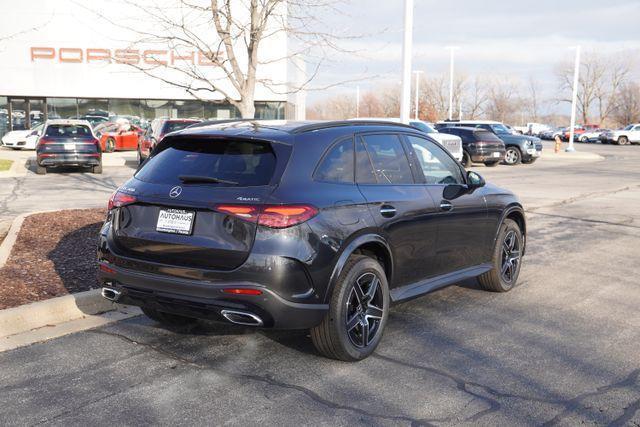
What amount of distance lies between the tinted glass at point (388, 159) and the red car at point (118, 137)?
2576 centimetres

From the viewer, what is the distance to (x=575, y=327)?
5.62m

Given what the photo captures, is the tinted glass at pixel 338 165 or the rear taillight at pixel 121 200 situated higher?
the tinted glass at pixel 338 165

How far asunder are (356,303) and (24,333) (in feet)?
8.85

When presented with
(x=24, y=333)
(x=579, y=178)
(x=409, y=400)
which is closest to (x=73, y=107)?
(x=579, y=178)

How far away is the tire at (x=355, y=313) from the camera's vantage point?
452 centimetres

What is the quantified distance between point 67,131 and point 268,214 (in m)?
17.7

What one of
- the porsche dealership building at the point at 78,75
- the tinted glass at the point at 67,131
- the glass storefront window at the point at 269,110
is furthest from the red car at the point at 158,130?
the glass storefront window at the point at 269,110

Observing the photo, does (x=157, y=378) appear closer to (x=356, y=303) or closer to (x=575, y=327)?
(x=356, y=303)

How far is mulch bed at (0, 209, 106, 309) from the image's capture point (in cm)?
605

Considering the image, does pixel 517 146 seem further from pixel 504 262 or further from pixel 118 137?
pixel 504 262

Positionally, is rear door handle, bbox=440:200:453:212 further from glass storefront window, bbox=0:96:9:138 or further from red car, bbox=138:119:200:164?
glass storefront window, bbox=0:96:9:138

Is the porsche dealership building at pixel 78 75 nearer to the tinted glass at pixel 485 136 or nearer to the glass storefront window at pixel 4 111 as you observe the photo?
the glass storefront window at pixel 4 111

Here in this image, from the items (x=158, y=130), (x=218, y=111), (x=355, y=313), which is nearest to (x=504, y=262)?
(x=355, y=313)

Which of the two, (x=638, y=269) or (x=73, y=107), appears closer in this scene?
(x=638, y=269)
